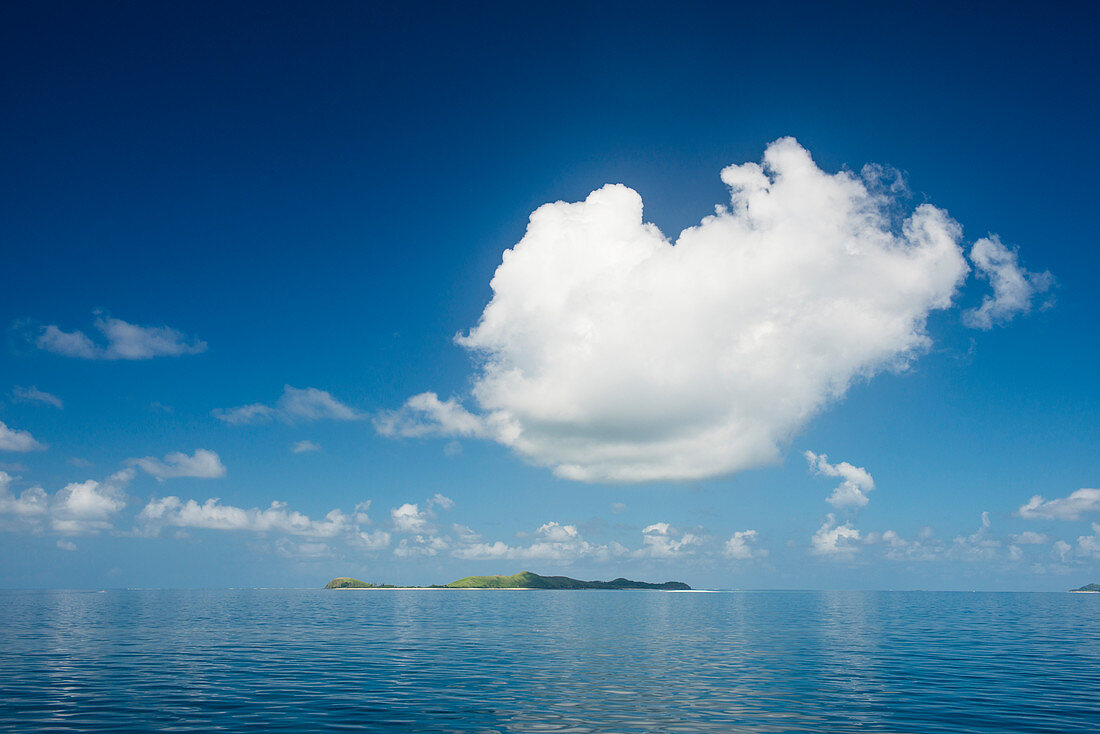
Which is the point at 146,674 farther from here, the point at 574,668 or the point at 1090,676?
the point at 1090,676

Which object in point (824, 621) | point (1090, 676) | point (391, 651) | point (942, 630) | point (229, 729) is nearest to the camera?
point (229, 729)

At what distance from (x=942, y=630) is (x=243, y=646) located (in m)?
100

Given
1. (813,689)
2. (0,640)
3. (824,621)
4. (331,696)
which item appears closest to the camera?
(331,696)

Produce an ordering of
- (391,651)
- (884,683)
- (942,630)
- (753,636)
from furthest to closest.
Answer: (942,630) < (753,636) < (391,651) < (884,683)

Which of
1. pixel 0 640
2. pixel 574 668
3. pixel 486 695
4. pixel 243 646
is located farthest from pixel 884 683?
pixel 0 640

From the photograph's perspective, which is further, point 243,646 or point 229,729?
point 243,646

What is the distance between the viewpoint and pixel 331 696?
45.3 m

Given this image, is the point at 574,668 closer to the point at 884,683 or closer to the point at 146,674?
the point at 884,683

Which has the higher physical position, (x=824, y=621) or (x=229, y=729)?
(x=229, y=729)

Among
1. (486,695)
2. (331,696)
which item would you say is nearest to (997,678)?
(486,695)

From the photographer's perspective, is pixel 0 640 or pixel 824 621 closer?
pixel 0 640

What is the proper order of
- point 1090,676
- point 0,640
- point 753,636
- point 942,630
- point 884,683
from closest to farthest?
point 884,683, point 1090,676, point 0,640, point 753,636, point 942,630

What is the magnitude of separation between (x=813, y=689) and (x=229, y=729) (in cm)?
3918

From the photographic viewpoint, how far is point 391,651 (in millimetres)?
73125
